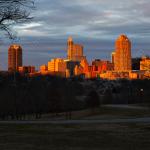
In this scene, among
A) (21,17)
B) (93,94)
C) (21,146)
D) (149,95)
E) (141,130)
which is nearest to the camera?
(21,146)

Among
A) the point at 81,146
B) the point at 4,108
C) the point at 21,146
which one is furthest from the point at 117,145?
the point at 4,108

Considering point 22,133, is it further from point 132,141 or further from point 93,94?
point 93,94

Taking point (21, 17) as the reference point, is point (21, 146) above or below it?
below

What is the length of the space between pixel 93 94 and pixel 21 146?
65903mm

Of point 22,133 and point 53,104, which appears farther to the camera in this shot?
point 53,104

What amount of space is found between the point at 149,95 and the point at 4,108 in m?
25.2

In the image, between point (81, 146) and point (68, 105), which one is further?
point (68, 105)

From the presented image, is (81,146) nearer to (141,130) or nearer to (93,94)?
(141,130)

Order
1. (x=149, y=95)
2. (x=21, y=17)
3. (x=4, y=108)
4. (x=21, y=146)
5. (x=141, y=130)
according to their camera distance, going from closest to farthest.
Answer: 1. (x=21, y=146)
2. (x=21, y=17)
3. (x=141, y=130)
4. (x=4, y=108)
5. (x=149, y=95)

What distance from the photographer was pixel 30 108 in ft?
258

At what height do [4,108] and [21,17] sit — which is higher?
[21,17]

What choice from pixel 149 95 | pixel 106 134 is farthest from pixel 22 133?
pixel 149 95

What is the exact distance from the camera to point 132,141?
16.9 meters

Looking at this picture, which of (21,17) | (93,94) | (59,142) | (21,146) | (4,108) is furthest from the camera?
(93,94)
